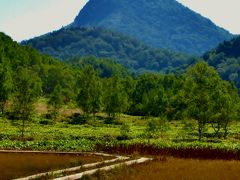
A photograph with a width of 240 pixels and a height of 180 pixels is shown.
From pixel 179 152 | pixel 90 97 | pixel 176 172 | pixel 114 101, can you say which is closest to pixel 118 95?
pixel 114 101

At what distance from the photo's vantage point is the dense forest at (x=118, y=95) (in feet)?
224

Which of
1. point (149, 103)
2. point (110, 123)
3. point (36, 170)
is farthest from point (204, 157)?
point (149, 103)

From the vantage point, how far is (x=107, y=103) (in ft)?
356

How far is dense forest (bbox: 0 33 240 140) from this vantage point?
224ft

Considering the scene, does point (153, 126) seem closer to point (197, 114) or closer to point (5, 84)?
point (197, 114)

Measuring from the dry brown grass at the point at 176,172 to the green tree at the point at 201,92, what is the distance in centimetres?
3558

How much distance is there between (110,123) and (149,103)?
89.5 ft

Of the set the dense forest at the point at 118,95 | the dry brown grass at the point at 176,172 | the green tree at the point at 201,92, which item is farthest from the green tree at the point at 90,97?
the dry brown grass at the point at 176,172

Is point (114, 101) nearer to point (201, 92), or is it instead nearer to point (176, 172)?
point (201, 92)

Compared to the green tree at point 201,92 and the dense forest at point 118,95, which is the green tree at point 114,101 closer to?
the dense forest at point 118,95

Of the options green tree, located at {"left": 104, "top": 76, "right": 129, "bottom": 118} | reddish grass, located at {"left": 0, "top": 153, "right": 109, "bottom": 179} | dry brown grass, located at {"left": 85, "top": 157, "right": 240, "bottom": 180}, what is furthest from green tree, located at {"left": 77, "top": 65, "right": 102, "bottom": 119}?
dry brown grass, located at {"left": 85, "top": 157, "right": 240, "bottom": 180}

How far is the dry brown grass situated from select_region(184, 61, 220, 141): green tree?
117ft

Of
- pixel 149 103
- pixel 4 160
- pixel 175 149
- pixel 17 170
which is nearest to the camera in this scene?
pixel 17 170

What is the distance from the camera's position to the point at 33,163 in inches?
1331
